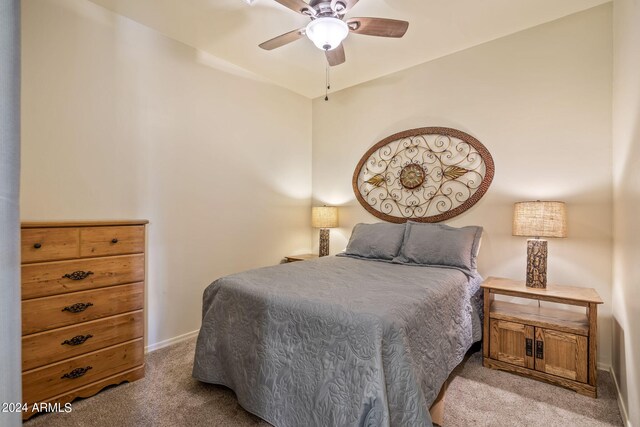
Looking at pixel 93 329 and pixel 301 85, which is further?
pixel 301 85

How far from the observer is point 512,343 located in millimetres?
2260

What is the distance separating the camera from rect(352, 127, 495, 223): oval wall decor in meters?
2.95

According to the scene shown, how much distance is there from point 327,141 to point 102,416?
342cm

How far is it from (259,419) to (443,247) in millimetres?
1869

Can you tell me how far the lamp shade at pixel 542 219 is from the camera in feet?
7.34

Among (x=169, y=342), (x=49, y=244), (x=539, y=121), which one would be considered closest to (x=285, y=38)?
(x=49, y=244)

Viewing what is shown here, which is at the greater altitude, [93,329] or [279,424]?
[93,329]

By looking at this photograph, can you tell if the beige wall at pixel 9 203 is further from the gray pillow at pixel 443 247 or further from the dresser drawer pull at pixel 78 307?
the gray pillow at pixel 443 247

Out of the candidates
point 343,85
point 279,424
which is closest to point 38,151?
point 279,424

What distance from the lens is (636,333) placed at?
1516mm

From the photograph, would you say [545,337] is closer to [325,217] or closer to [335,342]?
[335,342]

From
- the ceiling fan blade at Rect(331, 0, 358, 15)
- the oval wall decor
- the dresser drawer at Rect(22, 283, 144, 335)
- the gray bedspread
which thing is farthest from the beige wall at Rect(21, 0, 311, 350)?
the ceiling fan blade at Rect(331, 0, 358, 15)

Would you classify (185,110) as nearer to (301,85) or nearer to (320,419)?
(301,85)

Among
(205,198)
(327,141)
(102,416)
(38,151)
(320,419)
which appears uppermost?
(327,141)
